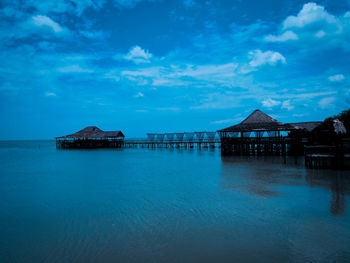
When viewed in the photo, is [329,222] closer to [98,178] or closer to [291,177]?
[291,177]

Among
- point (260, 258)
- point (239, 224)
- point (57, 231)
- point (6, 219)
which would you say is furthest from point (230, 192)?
point (6, 219)

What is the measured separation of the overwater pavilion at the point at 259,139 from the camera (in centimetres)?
2109

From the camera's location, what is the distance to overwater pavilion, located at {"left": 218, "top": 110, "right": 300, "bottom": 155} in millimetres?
21086

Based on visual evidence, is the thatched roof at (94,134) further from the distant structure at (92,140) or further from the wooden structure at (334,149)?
the wooden structure at (334,149)

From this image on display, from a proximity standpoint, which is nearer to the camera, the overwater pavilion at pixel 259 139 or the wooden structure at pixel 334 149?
the wooden structure at pixel 334 149

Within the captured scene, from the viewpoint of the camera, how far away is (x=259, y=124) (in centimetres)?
2227

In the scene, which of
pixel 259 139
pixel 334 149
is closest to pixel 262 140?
pixel 259 139

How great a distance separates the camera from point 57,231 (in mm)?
5359

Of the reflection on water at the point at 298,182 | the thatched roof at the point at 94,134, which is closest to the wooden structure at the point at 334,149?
the reflection on water at the point at 298,182

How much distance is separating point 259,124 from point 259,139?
1.36 meters

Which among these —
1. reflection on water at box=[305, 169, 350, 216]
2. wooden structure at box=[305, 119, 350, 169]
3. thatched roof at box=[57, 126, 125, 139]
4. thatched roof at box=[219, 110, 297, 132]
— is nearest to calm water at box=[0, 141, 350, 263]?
reflection on water at box=[305, 169, 350, 216]

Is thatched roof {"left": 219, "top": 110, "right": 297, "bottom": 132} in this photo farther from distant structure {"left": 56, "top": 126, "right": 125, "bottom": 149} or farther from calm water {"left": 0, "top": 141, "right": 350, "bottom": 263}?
distant structure {"left": 56, "top": 126, "right": 125, "bottom": 149}

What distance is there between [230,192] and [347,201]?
3.27m

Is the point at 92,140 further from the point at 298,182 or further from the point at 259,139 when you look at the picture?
the point at 298,182
